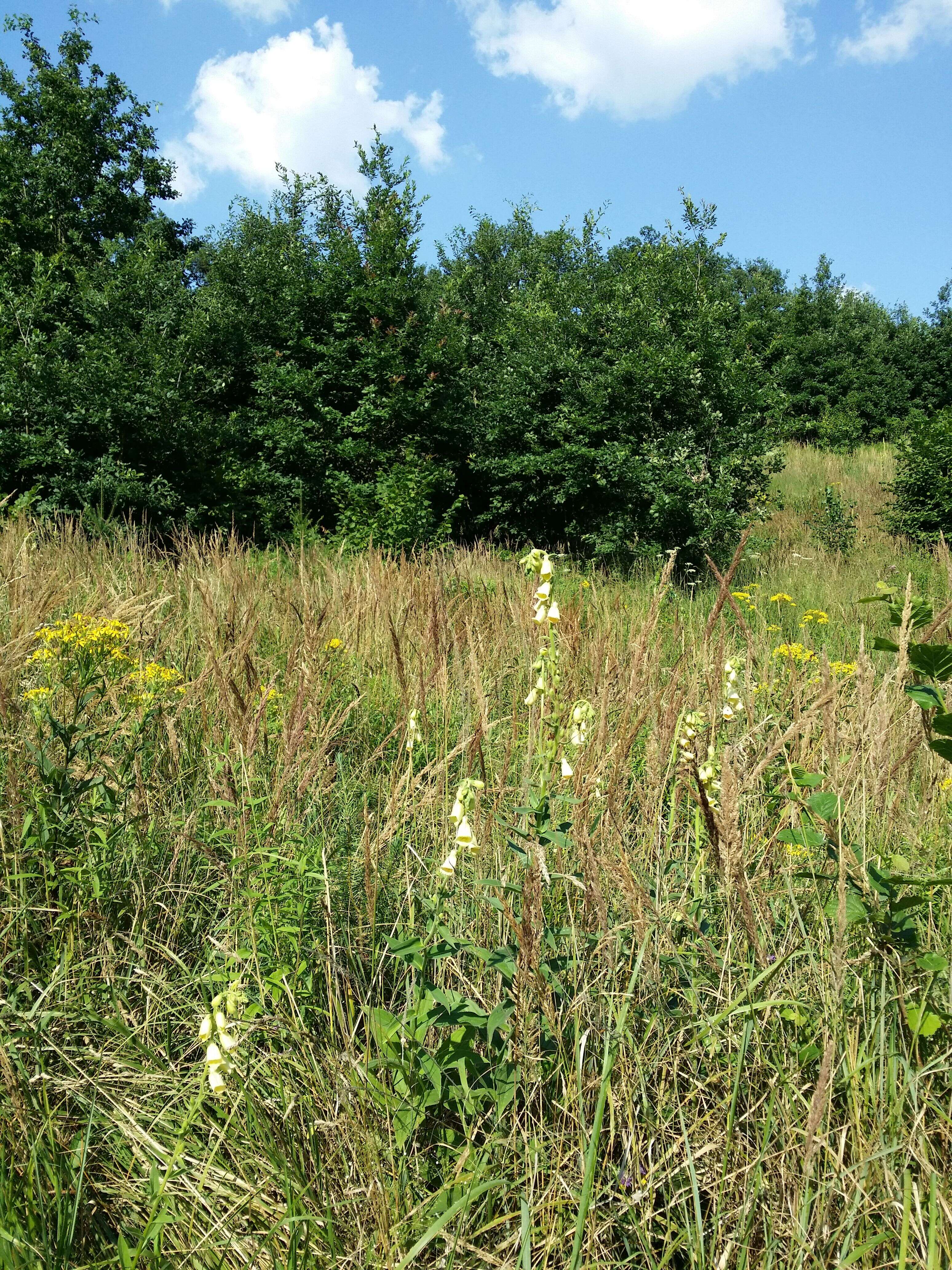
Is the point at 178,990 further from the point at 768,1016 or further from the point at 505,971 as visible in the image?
the point at 768,1016

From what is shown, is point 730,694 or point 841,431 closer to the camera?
point 730,694

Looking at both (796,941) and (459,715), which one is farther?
(459,715)

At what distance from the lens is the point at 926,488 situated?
10398 millimetres

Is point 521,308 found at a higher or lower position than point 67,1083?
higher

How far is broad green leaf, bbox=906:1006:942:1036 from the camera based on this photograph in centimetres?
126

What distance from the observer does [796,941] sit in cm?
141

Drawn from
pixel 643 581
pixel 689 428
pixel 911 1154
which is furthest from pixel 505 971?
pixel 689 428

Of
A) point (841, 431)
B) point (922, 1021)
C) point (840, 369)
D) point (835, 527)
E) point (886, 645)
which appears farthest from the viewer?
point (840, 369)

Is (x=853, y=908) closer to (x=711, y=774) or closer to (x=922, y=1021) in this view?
(x=922, y=1021)

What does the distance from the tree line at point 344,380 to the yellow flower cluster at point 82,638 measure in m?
4.83

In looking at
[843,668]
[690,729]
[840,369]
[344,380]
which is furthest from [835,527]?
[840,369]

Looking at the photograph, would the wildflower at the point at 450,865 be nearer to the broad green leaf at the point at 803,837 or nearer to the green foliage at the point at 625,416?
the broad green leaf at the point at 803,837

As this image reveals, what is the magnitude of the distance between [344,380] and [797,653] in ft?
32.4

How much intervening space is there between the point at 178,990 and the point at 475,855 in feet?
2.27
